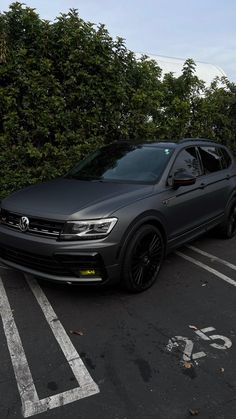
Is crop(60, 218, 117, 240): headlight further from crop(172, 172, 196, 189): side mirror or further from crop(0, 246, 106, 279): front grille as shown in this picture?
crop(172, 172, 196, 189): side mirror

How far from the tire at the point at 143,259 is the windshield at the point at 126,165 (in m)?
0.70

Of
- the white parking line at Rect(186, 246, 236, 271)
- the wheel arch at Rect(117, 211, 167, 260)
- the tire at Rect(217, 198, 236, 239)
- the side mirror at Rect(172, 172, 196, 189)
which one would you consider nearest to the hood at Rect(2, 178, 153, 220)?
the wheel arch at Rect(117, 211, 167, 260)

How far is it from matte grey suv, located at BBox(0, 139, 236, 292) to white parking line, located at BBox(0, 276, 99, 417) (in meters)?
0.43

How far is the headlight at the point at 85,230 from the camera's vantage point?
3.68m

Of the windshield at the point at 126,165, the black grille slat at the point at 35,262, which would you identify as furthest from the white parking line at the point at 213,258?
the black grille slat at the point at 35,262

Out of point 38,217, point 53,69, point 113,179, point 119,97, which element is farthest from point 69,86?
point 38,217

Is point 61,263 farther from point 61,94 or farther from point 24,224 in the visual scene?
point 61,94

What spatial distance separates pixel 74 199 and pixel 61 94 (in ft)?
12.5

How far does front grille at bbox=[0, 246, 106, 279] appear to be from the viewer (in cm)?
364

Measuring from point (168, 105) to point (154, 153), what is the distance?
445 centimetres

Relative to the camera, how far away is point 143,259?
4137mm

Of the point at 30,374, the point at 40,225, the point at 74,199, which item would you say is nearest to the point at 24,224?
the point at 40,225

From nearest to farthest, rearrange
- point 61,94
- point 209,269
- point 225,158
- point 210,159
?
→ point 209,269, point 210,159, point 225,158, point 61,94

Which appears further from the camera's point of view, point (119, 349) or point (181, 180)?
point (181, 180)
